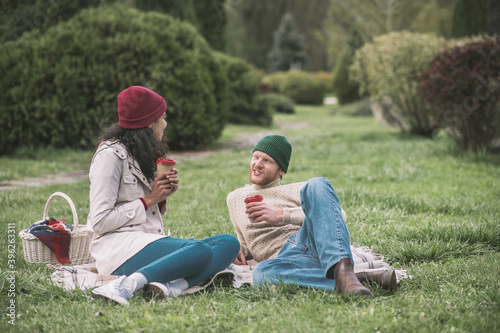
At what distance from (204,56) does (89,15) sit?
2.32 meters

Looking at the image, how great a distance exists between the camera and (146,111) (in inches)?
118

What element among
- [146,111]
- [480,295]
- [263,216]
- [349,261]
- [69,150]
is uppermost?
[146,111]

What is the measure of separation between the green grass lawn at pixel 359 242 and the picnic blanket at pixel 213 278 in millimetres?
67

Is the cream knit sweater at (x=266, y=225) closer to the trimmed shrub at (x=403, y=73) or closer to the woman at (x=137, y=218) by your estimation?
the woman at (x=137, y=218)

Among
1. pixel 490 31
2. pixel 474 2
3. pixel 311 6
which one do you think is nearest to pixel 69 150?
pixel 490 31

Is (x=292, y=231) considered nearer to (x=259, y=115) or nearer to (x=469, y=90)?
(x=469, y=90)

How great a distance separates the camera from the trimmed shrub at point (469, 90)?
7.47 metres

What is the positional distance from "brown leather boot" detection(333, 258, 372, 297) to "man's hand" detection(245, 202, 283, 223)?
470mm

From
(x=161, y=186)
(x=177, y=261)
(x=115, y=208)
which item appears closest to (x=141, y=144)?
(x=161, y=186)

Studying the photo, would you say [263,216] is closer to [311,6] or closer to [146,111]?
[146,111]

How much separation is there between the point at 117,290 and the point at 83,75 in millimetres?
6988

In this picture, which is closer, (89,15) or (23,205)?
(23,205)

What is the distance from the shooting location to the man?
276 cm

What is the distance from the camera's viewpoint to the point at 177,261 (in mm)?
2807
